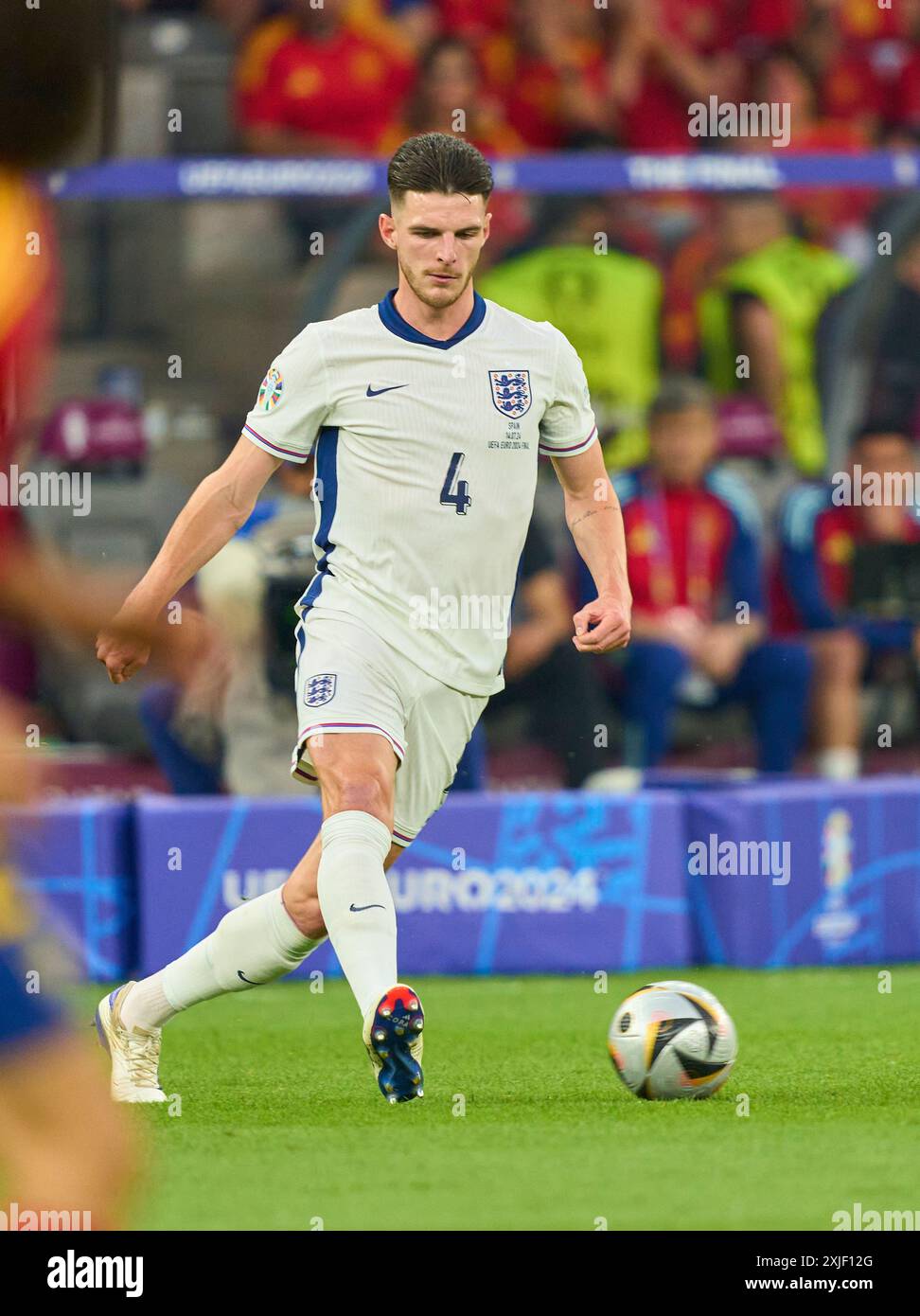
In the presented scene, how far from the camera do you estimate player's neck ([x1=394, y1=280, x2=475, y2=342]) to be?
20.3 feet

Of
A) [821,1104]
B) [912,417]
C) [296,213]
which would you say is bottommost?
[821,1104]

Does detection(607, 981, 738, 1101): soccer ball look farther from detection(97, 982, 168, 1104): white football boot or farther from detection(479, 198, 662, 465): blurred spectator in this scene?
detection(479, 198, 662, 465): blurred spectator

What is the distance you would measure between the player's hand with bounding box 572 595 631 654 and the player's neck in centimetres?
76

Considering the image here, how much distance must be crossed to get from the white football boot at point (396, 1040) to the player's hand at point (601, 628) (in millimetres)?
1015

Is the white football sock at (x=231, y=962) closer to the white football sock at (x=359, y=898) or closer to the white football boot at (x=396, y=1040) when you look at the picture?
the white football sock at (x=359, y=898)

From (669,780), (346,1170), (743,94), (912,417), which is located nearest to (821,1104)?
(346,1170)

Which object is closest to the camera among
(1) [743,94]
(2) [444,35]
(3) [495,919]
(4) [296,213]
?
(3) [495,919]

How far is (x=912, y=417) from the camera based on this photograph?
1176cm

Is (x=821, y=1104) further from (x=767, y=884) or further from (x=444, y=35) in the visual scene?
(x=444, y=35)

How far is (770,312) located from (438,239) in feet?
19.0

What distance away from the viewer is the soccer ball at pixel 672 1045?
6074 mm

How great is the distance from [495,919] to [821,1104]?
3165 millimetres
